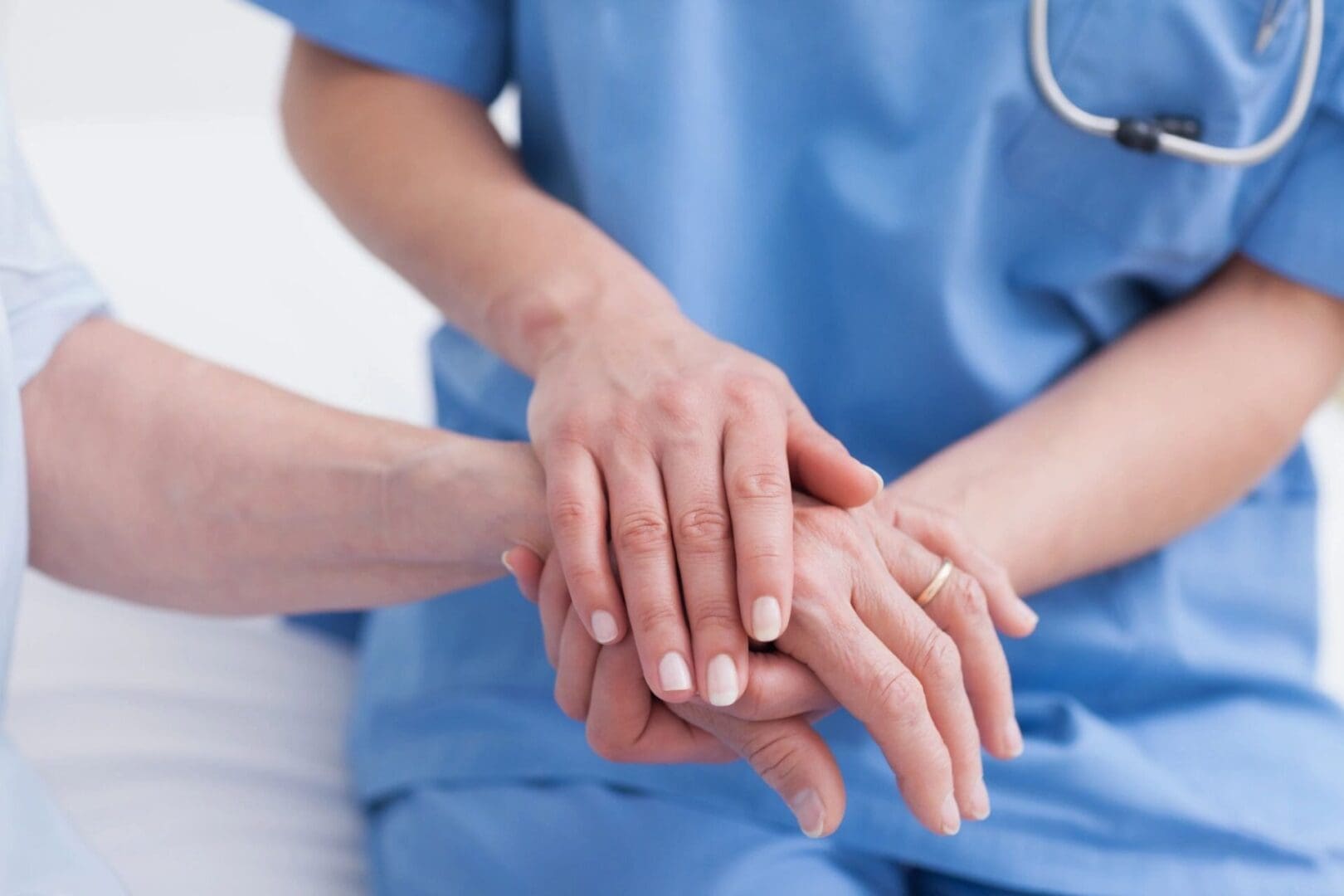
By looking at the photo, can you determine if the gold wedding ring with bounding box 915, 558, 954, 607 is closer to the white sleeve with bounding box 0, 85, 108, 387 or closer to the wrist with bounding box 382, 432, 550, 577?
the wrist with bounding box 382, 432, 550, 577

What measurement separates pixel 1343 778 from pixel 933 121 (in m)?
0.46

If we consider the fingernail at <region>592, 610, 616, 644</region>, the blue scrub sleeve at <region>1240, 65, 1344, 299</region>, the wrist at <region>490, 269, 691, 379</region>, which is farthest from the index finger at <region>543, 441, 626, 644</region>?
the blue scrub sleeve at <region>1240, 65, 1344, 299</region>

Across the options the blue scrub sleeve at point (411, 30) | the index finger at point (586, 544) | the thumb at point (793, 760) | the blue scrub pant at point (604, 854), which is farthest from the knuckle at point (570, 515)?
the blue scrub sleeve at point (411, 30)

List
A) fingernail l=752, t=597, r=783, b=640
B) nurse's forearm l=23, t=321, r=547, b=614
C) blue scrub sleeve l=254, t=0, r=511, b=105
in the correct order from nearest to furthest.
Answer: fingernail l=752, t=597, r=783, b=640 → nurse's forearm l=23, t=321, r=547, b=614 → blue scrub sleeve l=254, t=0, r=511, b=105

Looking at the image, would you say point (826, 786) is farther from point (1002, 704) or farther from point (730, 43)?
point (730, 43)

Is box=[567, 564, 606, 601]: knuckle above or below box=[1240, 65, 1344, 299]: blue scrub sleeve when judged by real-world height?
below

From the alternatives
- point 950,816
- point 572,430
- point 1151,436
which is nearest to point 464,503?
point 572,430

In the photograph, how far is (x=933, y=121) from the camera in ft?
2.58

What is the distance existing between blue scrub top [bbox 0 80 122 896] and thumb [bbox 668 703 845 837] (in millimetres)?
288

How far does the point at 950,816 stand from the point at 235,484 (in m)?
0.41

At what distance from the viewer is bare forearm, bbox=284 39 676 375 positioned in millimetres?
754

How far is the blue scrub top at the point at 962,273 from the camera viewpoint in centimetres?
75

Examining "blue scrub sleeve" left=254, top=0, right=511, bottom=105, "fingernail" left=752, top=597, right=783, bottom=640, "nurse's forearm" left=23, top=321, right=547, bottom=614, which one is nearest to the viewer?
"fingernail" left=752, top=597, right=783, bottom=640

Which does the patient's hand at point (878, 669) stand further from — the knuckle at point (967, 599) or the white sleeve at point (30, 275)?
the white sleeve at point (30, 275)
